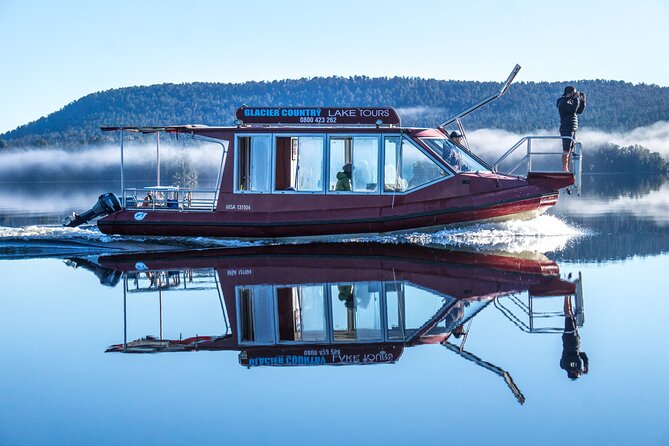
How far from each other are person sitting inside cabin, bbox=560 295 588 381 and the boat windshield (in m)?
8.62

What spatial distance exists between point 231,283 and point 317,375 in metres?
4.87

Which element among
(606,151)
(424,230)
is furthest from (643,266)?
(606,151)

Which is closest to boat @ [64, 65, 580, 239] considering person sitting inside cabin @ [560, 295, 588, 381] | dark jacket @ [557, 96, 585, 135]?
dark jacket @ [557, 96, 585, 135]

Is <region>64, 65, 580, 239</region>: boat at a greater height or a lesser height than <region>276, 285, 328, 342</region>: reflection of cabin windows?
greater

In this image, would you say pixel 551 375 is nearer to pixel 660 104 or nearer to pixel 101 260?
pixel 101 260

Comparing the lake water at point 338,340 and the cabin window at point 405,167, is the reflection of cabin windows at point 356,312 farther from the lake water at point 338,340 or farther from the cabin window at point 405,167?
the cabin window at point 405,167

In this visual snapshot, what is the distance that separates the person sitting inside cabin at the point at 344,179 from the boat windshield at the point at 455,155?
61.6 inches

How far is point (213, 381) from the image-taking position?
7.48 m

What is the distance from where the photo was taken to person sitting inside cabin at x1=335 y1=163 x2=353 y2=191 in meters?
18.0

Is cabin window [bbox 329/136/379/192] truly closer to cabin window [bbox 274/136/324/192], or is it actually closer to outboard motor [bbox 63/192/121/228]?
cabin window [bbox 274/136/324/192]

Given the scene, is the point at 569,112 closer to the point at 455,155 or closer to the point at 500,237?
the point at 455,155

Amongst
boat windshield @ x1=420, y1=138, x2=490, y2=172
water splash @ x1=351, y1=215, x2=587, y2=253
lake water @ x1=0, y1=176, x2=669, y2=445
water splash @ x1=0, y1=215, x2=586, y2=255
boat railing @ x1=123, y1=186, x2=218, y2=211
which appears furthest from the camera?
boat railing @ x1=123, y1=186, x2=218, y2=211

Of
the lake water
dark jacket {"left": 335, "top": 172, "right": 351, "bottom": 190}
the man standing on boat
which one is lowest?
the lake water

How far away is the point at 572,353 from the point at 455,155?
34.2ft
